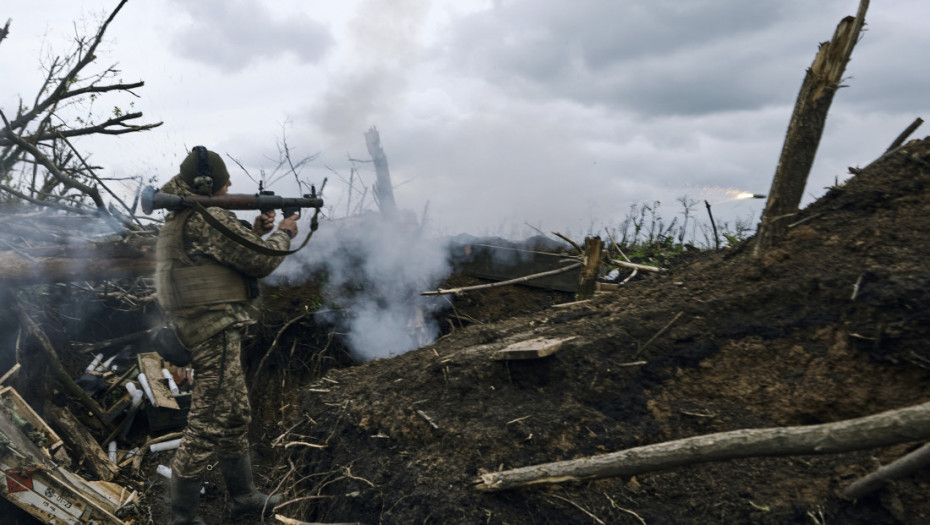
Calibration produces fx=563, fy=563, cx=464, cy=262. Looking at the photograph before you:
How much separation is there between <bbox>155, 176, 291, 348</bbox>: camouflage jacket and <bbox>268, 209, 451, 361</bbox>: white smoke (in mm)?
3115

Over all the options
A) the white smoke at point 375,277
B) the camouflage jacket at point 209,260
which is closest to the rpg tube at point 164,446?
the white smoke at point 375,277

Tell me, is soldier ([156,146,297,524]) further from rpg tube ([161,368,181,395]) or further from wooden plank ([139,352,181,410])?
rpg tube ([161,368,181,395])

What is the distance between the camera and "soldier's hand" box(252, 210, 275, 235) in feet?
14.5

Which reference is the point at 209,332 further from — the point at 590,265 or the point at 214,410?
the point at 590,265

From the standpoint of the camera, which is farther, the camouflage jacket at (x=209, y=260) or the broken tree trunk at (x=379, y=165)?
the broken tree trunk at (x=379, y=165)

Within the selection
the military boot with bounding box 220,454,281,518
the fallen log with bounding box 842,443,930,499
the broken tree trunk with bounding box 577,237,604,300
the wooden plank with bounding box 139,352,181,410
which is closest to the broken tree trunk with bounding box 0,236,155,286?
the wooden plank with bounding box 139,352,181,410

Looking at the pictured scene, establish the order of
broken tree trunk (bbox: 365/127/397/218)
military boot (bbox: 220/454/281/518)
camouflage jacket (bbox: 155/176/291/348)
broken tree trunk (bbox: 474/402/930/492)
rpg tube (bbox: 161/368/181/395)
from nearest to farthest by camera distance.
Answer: broken tree trunk (bbox: 474/402/930/492)
camouflage jacket (bbox: 155/176/291/348)
military boot (bbox: 220/454/281/518)
rpg tube (bbox: 161/368/181/395)
broken tree trunk (bbox: 365/127/397/218)

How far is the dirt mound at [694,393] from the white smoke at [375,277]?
139 inches

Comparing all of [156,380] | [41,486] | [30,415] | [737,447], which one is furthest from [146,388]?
[737,447]

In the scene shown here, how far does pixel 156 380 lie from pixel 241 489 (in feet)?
9.85

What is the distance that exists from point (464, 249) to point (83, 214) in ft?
15.2

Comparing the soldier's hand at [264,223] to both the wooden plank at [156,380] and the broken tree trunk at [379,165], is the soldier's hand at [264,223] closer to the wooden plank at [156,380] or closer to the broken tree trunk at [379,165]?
the wooden plank at [156,380]

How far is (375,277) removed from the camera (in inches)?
300

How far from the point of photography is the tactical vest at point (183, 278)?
3.98 metres
